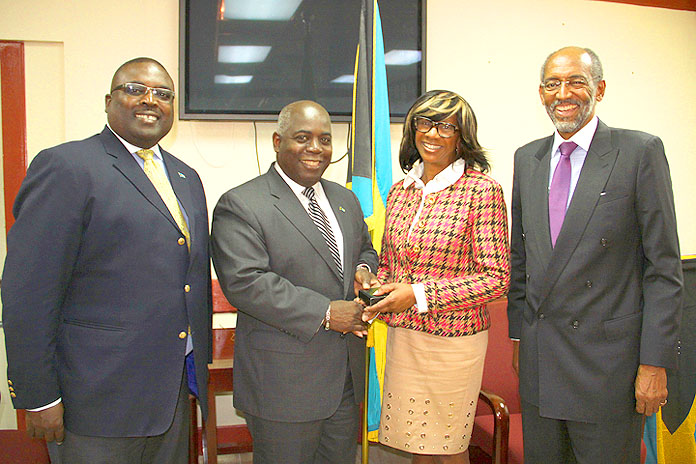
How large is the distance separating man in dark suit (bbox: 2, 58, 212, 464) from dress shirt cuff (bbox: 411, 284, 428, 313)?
0.73 m

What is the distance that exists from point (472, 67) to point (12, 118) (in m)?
2.98

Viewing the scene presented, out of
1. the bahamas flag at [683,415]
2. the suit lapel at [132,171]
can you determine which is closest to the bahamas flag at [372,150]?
the suit lapel at [132,171]

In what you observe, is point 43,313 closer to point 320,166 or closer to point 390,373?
point 320,166

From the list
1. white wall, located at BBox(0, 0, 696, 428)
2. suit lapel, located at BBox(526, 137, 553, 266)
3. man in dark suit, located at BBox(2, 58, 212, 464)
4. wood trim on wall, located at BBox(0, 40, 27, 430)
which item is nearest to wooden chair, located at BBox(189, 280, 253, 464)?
white wall, located at BBox(0, 0, 696, 428)

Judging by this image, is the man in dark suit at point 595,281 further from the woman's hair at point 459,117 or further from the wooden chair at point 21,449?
the wooden chair at point 21,449

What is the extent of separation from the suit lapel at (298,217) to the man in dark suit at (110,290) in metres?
0.29

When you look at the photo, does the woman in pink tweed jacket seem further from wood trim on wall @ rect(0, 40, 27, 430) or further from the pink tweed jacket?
wood trim on wall @ rect(0, 40, 27, 430)

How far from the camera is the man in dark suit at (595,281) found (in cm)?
173

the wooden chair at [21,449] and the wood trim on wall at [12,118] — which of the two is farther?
the wood trim on wall at [12,118]

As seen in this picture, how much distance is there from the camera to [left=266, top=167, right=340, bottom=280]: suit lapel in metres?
1.84

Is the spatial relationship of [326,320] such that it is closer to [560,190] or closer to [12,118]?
[560,190]

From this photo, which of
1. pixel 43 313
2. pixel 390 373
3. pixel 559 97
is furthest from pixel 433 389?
pixel 43 313

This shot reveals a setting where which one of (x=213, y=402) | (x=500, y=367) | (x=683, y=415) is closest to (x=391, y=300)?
(x=213, y=402)

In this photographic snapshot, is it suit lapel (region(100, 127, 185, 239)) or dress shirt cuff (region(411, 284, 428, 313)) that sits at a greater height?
suit lapel (region(100, 127, 185, 239))
